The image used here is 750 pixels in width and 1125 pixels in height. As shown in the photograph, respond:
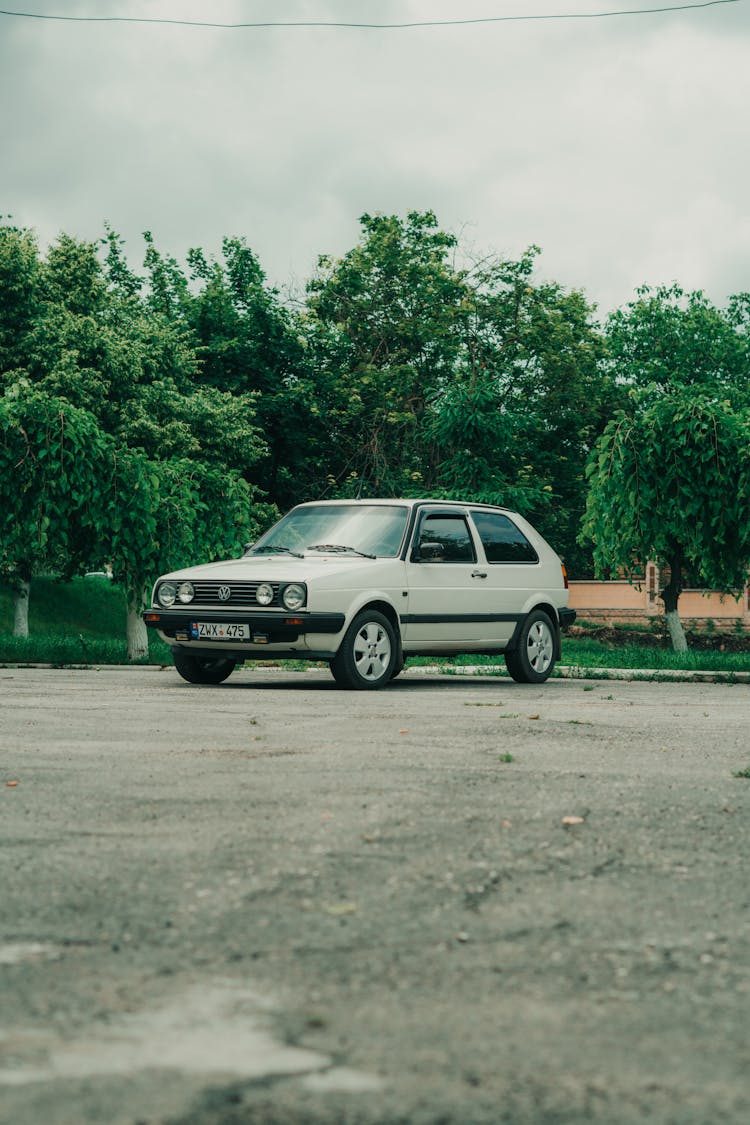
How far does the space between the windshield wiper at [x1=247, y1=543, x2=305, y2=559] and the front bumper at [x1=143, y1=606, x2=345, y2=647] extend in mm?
1119

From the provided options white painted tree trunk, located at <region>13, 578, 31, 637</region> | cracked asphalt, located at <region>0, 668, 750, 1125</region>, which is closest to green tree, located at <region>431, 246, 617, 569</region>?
white painted tree trunk, located at <region>13, 578, 31, 637</region>

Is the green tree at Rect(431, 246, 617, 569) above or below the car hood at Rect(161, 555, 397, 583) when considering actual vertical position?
above

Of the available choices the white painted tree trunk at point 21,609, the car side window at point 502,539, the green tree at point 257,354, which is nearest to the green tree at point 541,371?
the green tree at point 257,354

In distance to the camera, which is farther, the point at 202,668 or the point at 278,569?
the point at 202,668

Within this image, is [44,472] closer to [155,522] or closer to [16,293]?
[155,522]

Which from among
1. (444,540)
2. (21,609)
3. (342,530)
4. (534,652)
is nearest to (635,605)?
(21,609)

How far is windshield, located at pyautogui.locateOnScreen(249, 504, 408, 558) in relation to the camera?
1440 cm

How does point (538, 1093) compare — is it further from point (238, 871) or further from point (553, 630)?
point (553, 630)

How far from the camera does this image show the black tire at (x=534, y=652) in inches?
612

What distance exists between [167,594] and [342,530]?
1819 millimetres

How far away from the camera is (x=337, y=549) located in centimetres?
1427

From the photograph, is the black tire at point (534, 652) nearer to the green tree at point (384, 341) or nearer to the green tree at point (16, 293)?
the green tree at point (16, 293)

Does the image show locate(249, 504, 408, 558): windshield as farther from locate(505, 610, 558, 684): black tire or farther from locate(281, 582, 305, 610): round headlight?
locate(505, 610, 558, 684): black tire

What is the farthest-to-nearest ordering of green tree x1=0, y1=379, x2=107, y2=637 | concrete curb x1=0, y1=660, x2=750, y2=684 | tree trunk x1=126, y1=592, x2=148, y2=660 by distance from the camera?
tree trunk x1=126, y1=592, x2=148, y2=660 → green tree x1=0, y1=379, x2=107, y2=637 → concrete curb x1=0, y1=660, x2=750, y2=684
